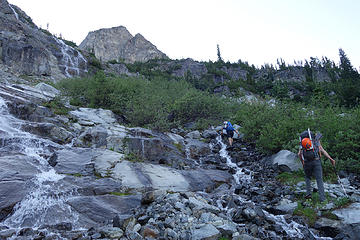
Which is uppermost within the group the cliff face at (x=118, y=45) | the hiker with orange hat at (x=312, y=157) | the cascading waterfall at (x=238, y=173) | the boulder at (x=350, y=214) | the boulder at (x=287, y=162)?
the cliff face at (x=118, y=45)

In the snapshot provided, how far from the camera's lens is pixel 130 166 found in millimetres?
9609

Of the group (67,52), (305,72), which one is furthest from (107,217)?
(305,72)

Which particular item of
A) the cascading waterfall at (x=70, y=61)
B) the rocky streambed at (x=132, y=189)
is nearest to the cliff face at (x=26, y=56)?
the cascading waterfall at (x=70, y=61)

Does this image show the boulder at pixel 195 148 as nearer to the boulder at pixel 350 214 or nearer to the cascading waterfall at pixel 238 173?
the cascading waterfall at pixel 238 173

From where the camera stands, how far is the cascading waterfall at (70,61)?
132ft

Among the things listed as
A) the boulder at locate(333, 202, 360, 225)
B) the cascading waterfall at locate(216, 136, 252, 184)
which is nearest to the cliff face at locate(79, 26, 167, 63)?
the cascading waterfall at locate(216, 136, 252, 184)

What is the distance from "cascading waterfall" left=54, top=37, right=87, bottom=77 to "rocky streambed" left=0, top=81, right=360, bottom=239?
1113 inches

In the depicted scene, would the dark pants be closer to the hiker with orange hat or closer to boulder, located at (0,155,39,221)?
the hiker with orange hat

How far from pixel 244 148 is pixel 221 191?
5824 millimetres

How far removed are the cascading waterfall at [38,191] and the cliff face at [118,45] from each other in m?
101

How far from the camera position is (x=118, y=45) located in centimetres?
11544

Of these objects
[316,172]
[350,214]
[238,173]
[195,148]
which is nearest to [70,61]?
[195,148]

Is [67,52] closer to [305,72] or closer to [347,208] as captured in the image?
[347,208]

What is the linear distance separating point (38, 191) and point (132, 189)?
2769mm
